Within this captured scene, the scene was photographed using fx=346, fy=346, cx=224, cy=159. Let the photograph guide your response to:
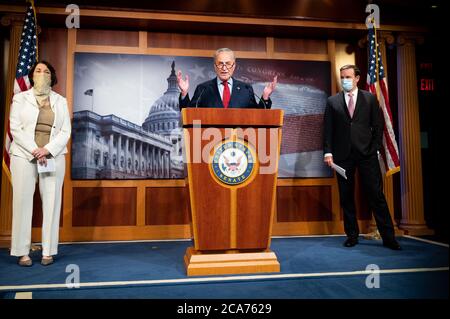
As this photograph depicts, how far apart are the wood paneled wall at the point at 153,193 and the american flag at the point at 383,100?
1.58 ft

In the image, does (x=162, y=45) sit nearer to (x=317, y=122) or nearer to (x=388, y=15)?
(x=317, y=122)

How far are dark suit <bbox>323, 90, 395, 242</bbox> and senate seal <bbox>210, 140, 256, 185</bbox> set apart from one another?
138 cm

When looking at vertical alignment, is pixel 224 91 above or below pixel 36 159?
above

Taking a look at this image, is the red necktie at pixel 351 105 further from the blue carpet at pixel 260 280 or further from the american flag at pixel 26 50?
the american flag at pixel 26 50

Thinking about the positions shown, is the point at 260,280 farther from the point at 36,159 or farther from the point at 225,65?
the point at 36,159

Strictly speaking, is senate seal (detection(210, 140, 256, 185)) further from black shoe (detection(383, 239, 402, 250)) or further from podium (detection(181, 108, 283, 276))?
black shoe (detection(383, 239, 402, 250))

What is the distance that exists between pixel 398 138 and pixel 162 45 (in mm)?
2974

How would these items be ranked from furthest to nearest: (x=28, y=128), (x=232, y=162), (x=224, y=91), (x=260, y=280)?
(x=28, y=128), (x=224, y=91), (x=232, y=162), (x=260, y=280)

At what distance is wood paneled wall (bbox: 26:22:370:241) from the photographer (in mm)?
3740

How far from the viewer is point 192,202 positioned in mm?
2227

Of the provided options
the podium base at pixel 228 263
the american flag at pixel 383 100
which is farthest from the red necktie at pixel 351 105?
the podium base at pixel 228 263

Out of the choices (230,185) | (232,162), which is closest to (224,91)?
(232,162)

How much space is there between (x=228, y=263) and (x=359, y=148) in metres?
1.76

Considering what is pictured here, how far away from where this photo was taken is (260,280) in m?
2.13
